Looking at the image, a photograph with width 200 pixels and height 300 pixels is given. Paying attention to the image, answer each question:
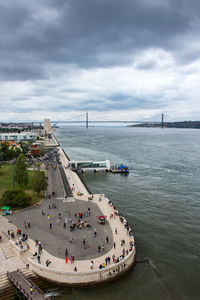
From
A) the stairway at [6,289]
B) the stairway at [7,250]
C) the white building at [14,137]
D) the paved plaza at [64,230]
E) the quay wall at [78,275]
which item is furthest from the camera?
the white building at [14,137]

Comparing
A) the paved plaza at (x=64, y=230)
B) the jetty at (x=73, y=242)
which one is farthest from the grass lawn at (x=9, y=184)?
the paved plaza at (x=64, y=230)

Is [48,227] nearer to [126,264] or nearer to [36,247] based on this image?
[36,247]

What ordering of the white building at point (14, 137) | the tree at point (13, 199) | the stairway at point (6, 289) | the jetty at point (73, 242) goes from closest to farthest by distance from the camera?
the stairway at point (6, 289), the jetty at point (73, 242), the tree at point (13, 199), the white building at point (14, 137)

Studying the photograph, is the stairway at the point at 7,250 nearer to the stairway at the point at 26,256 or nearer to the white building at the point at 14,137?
the stairway at the point at 26,256

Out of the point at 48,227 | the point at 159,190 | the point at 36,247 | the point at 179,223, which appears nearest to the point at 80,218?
the point at 48,227

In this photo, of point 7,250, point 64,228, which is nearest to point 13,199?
point 64,228

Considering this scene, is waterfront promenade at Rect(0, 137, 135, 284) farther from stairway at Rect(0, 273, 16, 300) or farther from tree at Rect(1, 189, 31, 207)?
stairway at Rect(0, 273, 16, 300)

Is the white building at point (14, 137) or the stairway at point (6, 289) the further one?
the white building at point (14, 137)

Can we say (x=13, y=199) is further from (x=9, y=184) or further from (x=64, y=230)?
(x=9, y=184)
